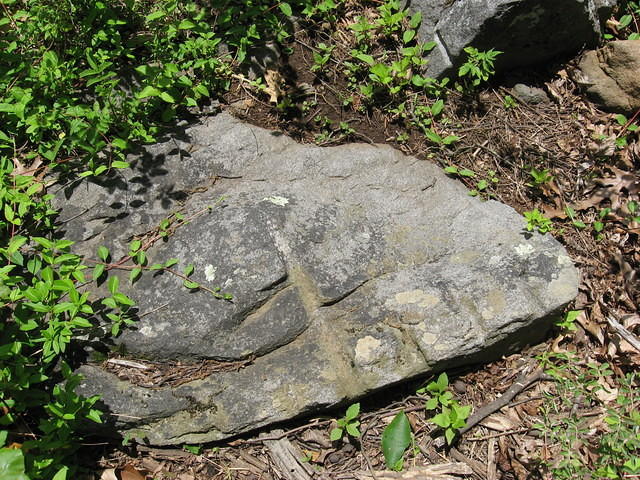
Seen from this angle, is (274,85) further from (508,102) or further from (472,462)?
(472,462)

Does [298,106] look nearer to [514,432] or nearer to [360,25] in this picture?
[360,25]

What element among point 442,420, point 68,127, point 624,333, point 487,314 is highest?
point 68,127

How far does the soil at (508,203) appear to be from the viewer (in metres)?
3.01

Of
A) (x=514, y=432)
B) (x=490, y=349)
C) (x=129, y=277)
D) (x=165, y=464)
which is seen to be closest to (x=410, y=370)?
(x=490, y=349)

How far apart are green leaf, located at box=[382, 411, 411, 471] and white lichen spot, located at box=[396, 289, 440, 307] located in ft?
2.03

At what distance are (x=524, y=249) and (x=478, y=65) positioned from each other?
147 cm

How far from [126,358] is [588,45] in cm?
393

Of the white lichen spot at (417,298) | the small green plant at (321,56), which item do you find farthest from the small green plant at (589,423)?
the small green plant at (321,56)

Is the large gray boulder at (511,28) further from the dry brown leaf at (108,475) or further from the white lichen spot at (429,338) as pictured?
the dry brown leaf at (108,475)

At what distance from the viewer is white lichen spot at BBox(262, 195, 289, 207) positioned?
3248 mm

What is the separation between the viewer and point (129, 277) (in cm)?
307

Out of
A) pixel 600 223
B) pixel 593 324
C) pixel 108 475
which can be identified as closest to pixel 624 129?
pixel 600 223

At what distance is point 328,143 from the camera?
12.6 ft

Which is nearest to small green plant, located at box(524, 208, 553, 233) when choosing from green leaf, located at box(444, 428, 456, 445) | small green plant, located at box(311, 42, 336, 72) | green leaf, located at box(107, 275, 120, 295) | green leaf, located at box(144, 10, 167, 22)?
green leaf, located at box(444, 428, 456, 445)
